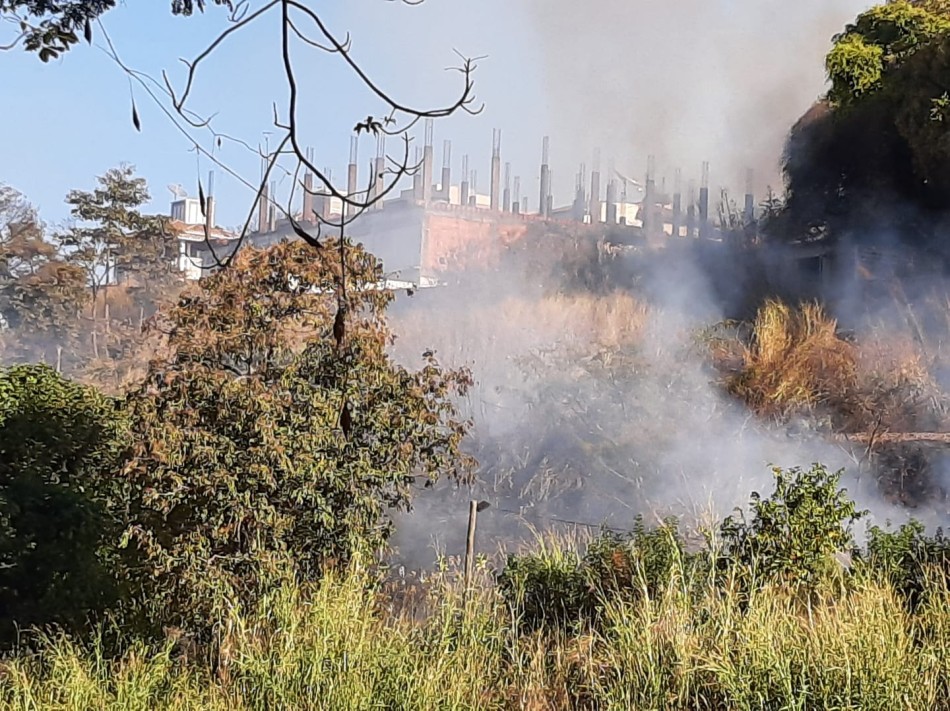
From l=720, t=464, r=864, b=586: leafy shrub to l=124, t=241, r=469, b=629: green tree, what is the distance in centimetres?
170

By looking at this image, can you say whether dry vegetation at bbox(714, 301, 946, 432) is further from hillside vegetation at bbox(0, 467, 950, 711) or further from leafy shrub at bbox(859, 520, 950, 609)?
hillside vegetation at bbox(0, 467, 950, 711)

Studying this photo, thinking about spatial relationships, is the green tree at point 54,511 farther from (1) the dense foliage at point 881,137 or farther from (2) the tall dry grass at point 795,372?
(1) the dense foliage at point 881,137

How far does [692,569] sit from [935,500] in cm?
502

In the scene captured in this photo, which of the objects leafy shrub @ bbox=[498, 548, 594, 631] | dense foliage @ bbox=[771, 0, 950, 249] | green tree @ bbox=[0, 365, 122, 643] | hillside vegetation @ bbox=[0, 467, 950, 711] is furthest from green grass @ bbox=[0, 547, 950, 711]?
dense foliage @ bbox=[771, 0, 950, 249]

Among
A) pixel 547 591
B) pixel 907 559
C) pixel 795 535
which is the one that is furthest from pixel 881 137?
pixel 547 591

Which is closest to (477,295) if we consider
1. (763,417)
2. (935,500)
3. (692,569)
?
(763,417)

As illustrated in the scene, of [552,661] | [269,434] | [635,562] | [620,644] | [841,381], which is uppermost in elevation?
[841,381]

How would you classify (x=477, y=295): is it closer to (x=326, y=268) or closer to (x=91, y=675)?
(x=326, y=268)

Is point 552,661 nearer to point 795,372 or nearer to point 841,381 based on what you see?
point 795,372

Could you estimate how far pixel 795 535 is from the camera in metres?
5.54

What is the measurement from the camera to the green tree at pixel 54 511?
6.61 metres

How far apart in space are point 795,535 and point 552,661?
1.46 m

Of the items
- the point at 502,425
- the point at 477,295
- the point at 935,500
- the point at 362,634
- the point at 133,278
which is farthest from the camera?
the point at 133,278

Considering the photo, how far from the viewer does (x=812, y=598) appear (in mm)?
5285
